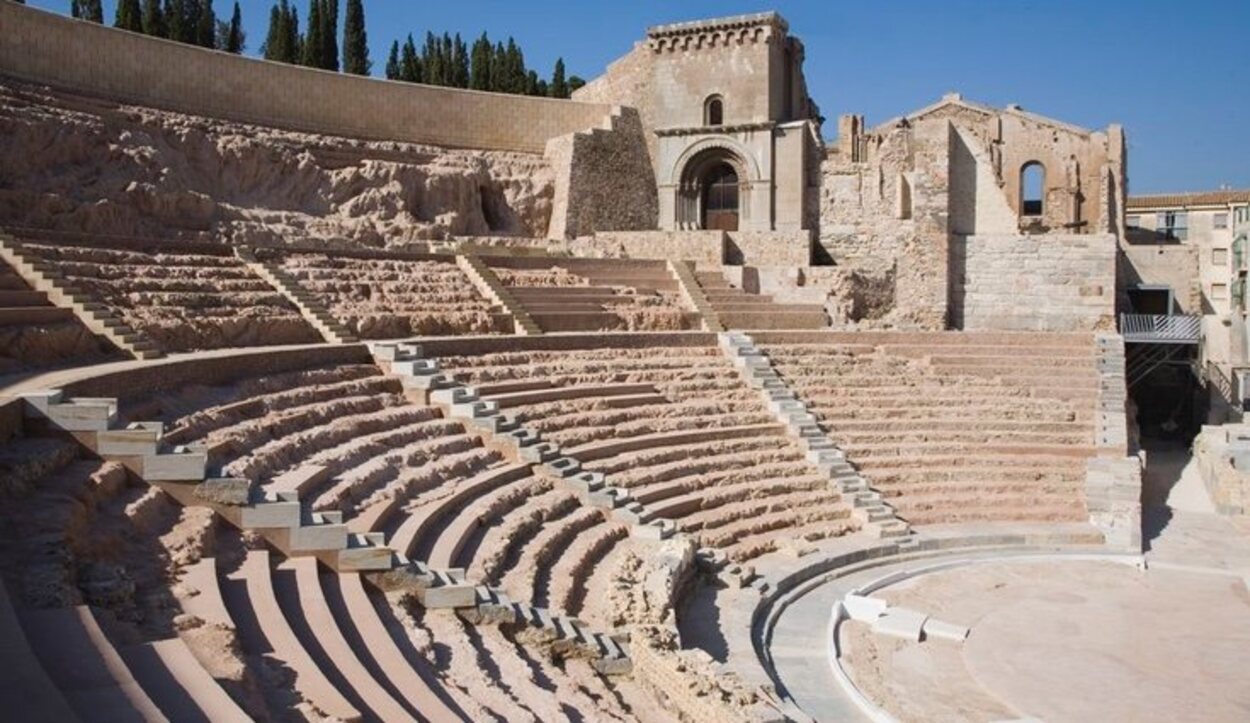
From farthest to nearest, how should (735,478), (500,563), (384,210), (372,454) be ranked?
1. (384,210)
2. (735,478)
3. (372,454)
4. (500,563)

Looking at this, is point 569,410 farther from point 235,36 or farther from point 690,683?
point 235,36

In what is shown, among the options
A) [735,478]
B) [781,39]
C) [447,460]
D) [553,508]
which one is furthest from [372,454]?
[781,39]

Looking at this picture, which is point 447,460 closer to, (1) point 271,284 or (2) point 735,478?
(2) point 735,478

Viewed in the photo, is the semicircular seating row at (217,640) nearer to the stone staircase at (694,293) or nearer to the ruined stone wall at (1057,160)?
the stone staircase at (694,293)

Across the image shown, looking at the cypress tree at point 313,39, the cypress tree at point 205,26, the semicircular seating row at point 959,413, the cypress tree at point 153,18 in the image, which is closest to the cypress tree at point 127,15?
the cypress tree at point 153,18

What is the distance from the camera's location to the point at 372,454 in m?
11.5

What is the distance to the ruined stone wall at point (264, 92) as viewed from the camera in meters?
19.6

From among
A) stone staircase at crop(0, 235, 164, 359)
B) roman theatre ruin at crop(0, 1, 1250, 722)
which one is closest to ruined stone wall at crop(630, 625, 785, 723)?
roman theatre ruin at crop(0, 1, 1250, 722)

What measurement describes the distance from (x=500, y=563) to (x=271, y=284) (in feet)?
27.4

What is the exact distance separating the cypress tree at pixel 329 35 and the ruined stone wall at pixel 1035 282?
20291 mm

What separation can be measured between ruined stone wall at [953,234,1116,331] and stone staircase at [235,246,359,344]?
13790mm

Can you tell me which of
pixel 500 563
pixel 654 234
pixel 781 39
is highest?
pixel 781 39

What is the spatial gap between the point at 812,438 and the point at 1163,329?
1024cm

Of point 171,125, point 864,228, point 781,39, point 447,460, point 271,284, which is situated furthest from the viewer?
point 781,39
